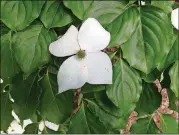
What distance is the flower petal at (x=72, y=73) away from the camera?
57 cm

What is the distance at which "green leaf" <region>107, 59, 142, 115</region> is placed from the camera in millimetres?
595

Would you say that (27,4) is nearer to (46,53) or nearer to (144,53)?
(46,53)

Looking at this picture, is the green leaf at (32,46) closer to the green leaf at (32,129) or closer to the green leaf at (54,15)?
the green leaf at (54,15)

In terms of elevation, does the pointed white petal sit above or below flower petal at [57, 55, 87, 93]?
above

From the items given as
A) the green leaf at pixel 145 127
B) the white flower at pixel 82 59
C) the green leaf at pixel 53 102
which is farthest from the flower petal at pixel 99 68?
the green leaf at pixel 145 127

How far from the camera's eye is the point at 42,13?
57 centimetres

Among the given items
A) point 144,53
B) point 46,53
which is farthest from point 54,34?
point 144,53

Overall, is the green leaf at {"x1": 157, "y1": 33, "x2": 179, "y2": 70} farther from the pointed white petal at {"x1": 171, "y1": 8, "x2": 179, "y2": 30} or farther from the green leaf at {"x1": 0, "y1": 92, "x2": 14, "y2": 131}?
the green leaf at {"x1": 0, "y1": 92, "x2": 14, "y2": 131}

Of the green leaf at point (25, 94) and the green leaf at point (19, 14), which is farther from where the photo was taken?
the green leaf at point (25, 94)

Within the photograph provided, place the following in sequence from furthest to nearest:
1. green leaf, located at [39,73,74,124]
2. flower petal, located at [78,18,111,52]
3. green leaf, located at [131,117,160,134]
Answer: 1. green leaf, located at [131,117,160,134]
2. green leaf, located at [39,73,74,124]
3. flower petal, located at [78,18,111,52]

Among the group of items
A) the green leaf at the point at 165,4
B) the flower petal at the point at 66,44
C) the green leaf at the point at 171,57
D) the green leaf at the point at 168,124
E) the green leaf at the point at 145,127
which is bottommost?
the green leaf at the point at 168,124

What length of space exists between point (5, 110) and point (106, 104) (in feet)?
0.80

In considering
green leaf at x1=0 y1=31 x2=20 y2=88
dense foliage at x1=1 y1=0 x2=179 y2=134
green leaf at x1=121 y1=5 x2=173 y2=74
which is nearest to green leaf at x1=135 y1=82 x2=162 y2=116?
dense foliage at x1=1 y1=0 x2=179 y2=134

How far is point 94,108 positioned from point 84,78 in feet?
0.39
